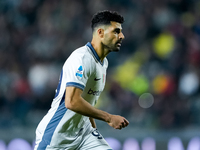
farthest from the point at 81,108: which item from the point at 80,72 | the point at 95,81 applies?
the point at 95,81

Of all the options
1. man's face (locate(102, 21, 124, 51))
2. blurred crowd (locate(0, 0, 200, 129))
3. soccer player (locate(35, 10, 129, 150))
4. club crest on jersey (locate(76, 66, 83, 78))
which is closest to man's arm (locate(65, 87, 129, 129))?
soccer player (locate(35, 10, 129, 150))

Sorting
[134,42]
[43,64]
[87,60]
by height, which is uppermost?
[134,42]

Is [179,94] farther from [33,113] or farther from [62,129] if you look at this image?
[62,129]

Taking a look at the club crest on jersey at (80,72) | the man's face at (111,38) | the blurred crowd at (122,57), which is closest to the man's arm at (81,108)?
the club crest on jersey at (80,72)

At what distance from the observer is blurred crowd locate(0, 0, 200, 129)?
7.73m

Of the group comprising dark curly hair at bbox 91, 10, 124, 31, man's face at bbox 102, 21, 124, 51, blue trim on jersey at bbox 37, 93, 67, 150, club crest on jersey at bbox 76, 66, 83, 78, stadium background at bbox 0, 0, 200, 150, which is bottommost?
Result: blue trim on jersey at bbox 37, 93, 67, 150

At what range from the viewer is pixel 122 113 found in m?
7.72

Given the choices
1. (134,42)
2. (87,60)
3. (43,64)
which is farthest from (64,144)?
(134,42)

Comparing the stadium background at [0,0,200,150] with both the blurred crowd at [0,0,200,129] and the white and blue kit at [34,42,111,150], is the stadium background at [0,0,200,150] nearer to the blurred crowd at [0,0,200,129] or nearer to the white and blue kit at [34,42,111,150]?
the blurred crowd at [0,0,200,129]

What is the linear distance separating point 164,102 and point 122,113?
2.60 feet

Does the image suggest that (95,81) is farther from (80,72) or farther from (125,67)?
(125,67)

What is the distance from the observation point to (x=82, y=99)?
3.56 meters

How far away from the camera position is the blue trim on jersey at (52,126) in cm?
386

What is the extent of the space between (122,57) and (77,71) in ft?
16.9
